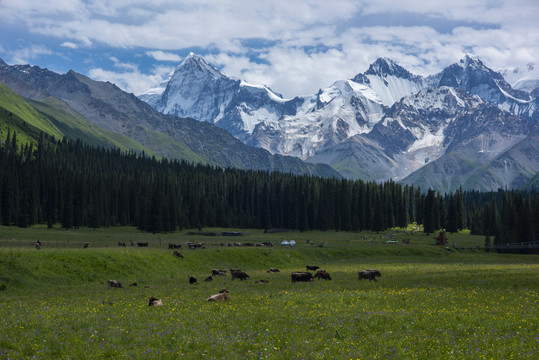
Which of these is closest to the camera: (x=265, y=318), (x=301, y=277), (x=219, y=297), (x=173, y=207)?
(x=265, y=318)

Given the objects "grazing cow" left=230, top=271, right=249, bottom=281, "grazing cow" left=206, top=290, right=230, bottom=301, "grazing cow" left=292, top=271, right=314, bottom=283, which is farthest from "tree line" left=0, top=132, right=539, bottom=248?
"grazing cow" left=206, top=290, right=230, bottom=301

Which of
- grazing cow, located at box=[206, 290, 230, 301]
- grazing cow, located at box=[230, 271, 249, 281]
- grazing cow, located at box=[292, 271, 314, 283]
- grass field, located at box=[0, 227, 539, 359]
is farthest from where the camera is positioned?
grazing cow, located at box=[230, 271, 249, 281]

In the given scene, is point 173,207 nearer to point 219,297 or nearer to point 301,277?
point 301,277

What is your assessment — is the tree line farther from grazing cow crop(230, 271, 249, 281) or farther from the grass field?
the grass field

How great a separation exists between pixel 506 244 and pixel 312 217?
80.9 meters

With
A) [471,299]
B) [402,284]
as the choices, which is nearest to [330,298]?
[471,299]

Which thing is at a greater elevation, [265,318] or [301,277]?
[265,318]

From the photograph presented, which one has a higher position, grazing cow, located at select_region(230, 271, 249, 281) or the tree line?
the tree line

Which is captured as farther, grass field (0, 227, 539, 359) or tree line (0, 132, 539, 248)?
tree line (0, 132, 539, 248)

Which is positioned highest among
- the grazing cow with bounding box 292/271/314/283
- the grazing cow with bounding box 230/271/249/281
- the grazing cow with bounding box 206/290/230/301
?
the grazing cow with bounding box 206/290/230/301

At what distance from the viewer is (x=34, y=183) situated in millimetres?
147375

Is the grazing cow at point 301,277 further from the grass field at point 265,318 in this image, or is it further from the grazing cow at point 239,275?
the grazing cow at point 239,275

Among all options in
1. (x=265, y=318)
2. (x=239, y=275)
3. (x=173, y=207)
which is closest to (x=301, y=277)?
(x=239, y=275)

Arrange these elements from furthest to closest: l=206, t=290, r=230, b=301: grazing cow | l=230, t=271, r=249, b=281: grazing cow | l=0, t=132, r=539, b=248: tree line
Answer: l=0, t=132, r=539, b=248: tree line
l=230, t=271, r=249, b=281: grazing cow
l=206, t=290, r=230, b=301: grazing cow
